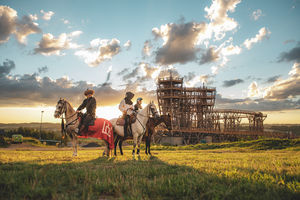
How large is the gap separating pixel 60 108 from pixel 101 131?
2.22 m

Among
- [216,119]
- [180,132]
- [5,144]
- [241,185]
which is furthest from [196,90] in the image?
[241,185]

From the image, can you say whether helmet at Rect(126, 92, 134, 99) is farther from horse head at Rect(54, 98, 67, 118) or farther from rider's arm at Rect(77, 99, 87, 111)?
horse head at Rect(54, 98, 67, 118)

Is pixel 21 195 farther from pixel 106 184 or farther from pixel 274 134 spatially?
pixel 274 134

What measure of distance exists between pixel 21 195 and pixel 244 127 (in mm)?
57544

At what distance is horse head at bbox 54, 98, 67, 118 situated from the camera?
885 centimetres

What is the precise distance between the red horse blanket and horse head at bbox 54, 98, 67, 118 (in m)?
1.47

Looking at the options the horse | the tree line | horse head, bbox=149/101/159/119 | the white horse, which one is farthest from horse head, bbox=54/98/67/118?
the tree line

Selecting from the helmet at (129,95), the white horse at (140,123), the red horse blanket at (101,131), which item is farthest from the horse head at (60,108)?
the helmet at (129,95)

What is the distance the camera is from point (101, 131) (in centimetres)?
888

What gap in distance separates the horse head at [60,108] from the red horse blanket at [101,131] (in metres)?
1.47

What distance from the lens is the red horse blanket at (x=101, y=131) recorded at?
883 centimetres

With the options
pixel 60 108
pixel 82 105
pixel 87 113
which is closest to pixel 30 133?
pixel 60 108

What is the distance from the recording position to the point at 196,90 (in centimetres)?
5041

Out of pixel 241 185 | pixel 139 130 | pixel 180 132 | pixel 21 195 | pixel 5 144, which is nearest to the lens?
pixel 21 195
